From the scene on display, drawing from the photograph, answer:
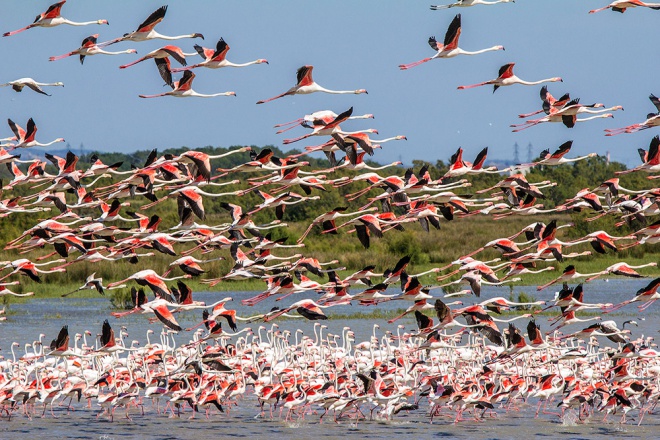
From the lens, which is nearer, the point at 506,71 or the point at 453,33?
the point at 453,33

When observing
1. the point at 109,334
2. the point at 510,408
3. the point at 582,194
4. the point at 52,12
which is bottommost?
the point at 510,408

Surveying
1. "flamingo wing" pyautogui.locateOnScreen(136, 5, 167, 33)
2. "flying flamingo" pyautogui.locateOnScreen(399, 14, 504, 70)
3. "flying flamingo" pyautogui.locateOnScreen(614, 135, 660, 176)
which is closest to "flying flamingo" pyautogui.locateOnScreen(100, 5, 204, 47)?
"flamingo wing" pyautogui.locateOnScreen(136, 5, 167, 33)

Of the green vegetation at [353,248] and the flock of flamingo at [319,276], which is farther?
the green vegetation at [353,248]

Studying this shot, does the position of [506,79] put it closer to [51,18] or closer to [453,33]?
[453,33]

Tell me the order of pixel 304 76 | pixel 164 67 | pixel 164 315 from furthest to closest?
pixel 164 67, pixel 304 76, pixel 164 315

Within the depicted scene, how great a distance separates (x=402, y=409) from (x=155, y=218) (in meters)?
5.35

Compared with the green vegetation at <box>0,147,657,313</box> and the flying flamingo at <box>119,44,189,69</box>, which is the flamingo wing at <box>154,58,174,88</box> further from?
the green vegetation at <box>0,147,657,313</box>

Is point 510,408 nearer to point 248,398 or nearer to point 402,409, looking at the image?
point 402,409

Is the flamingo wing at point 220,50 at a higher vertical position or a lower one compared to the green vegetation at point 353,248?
higher

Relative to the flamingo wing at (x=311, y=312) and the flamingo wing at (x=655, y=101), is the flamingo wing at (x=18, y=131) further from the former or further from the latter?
the flamingo wing at (x=655, y=101)

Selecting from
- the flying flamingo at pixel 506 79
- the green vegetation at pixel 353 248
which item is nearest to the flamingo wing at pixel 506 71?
the flying flamingo at pixel 506 79

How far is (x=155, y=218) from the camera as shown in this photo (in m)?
18.1

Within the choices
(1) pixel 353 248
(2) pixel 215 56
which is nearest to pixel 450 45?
(2) pixel 215 56

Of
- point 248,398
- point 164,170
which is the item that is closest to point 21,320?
point 248,398
